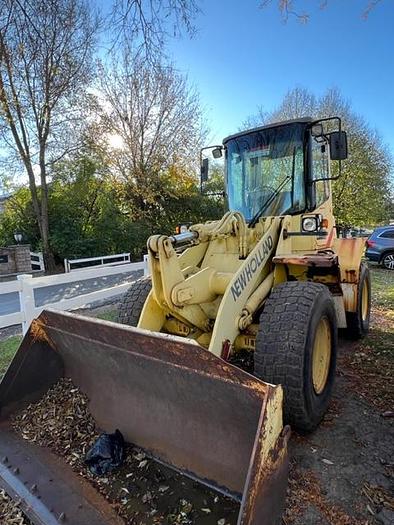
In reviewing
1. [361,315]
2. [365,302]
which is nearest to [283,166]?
[361,315]

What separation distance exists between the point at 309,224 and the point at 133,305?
6.11 ft

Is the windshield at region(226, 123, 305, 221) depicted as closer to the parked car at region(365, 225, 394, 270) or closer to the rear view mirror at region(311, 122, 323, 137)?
the rear view mirror at region(311, 122, 323, 137)

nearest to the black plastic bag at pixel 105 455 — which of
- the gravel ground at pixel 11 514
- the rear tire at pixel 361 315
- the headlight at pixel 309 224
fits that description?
the gravel ground at pixel 11 514

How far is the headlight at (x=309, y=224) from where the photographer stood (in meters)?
3.66

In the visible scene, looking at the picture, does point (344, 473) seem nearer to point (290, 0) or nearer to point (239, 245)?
point (239, 245)

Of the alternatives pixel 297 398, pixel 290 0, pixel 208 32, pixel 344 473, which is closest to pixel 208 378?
pixel 297 398

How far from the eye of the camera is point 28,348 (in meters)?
2.94

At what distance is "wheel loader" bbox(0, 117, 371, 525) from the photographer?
2072mm

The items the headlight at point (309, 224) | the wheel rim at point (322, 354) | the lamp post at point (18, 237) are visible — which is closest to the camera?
the wheel rim at point (322, 354)

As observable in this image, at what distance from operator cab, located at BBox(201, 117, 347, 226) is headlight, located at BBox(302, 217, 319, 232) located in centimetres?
19

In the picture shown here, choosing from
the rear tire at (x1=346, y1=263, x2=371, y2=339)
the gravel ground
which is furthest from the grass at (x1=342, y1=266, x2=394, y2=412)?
the gravel ground

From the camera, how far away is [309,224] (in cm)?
371

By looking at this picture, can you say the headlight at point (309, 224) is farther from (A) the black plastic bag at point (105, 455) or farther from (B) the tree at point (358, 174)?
(B) the tree at point (358, 174)

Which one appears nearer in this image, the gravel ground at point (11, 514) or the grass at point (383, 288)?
the gravel ground at point (11, 514)
